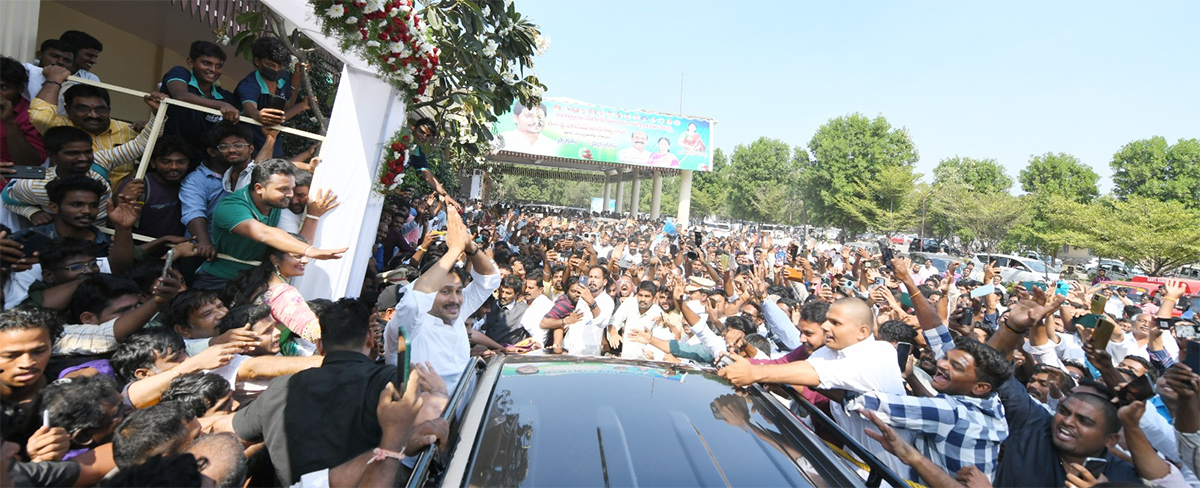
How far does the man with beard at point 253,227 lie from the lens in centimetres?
344

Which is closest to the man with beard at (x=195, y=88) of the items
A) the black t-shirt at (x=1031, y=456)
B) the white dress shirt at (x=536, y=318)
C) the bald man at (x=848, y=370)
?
the white dress shirt at (x=536, y=318)

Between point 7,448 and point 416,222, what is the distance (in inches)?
305

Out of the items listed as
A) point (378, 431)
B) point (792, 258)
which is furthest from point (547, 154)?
point (378, 431)

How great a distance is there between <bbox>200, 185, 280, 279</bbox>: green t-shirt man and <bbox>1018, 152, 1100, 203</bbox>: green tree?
4535cm

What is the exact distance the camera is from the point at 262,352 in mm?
3203

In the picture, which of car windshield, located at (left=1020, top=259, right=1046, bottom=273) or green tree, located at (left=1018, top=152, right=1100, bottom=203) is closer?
car windshield, located at (left=1020, top=259, right=1046, bottom=273)

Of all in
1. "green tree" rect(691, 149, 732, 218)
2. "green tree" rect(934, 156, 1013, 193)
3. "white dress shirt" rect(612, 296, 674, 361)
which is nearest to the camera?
"white dress shirt" rect(612, 296, 674, 361)

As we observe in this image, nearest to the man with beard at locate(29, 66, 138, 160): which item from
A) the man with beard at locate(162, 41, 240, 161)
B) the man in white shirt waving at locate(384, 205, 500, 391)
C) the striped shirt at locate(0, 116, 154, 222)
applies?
the striped shirt at locate(0, 116, 154, 222)

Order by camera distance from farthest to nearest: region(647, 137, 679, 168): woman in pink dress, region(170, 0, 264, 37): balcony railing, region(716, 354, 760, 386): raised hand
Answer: region(647, 137, 679, 168): woman in pink dress < region(170, 0, 264, 37): balcony railing < region(716, 354, 760, 386): raised hand

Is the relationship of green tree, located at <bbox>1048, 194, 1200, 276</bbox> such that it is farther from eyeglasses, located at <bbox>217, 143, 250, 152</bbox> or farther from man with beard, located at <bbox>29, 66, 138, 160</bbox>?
man with beard, located at <bbox>29, 66, 138, 160</bbox>

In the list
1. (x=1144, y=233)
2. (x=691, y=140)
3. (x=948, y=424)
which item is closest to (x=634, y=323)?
(x=948, y=424)

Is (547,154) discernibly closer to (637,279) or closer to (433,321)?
(637,279)

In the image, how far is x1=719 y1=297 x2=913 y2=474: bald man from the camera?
2820 millimetres

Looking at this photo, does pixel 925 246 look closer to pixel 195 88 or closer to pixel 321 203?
pixel 321 203
